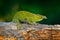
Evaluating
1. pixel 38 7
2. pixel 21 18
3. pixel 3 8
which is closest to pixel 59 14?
pixel 38 7

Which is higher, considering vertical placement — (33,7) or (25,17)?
(25,17)

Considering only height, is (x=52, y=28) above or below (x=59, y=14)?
above

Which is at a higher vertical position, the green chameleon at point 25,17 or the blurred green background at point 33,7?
the green chameleon at point 25,17

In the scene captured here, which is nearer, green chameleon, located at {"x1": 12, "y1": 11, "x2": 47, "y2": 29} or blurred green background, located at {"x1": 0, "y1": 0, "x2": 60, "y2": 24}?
green chameleon, located at {"x1": 12, "y1": 11, "x2": 47, "y2": 29}

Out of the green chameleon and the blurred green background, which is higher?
the green chameleon

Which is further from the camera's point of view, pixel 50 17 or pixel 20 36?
pixel 50 17

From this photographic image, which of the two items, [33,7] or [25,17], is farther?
[33,7]

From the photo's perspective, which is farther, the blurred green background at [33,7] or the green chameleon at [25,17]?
the blurred green background at [33,7]

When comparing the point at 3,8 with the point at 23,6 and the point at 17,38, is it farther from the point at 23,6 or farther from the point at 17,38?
the point at 17,38
